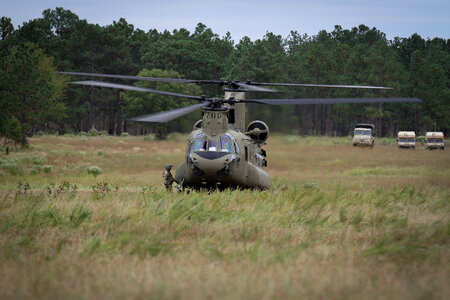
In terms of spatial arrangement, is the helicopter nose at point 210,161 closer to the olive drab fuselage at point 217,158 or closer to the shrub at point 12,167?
the olive drab fuselage at point 217,158

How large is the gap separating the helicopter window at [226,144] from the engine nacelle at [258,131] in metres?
2.66

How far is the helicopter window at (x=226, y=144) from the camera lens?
1970 centimetres

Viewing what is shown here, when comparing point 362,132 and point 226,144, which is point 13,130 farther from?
point 362,132

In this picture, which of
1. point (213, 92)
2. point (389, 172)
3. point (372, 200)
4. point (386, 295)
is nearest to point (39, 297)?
point (386, 295)

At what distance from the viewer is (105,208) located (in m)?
14.5

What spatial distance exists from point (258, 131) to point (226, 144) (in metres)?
3.16

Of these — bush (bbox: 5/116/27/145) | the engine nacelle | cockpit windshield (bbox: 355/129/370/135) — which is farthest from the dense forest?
the engine nacelle

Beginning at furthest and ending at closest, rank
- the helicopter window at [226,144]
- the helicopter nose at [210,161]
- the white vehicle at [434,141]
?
1. the white vehicle at [434,141]
2. the helicopter window at [226,144]
3. the helicopter nose at [210,161]

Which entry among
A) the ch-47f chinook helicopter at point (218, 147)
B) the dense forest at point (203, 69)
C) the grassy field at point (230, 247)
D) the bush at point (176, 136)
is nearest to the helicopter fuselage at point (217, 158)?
the ch-47f chinook helicopter at point (218, 147)

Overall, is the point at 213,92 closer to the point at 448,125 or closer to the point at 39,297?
the point at 448,125

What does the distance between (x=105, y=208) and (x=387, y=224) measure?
6.40 m

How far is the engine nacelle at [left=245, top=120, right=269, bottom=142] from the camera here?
22702mm

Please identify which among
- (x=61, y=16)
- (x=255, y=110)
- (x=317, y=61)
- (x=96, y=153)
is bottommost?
(x=96, y=153)

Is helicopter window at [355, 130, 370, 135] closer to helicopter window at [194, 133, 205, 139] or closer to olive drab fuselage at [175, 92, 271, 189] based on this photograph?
olive drab fuselage at [175, 92, 271, 189]
